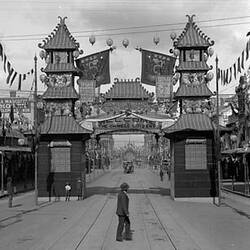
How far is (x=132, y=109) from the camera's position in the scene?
34438 mm

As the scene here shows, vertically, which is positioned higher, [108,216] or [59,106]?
[59,106]

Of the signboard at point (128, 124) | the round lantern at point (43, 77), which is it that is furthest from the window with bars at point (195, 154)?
the round lantern at point (43, 77)

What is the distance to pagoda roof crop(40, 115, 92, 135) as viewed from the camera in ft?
106

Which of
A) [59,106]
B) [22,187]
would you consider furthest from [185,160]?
[22,187]

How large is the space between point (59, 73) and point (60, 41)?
2200 millimetres

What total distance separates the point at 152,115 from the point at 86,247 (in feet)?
67.0

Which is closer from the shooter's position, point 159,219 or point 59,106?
point 159,219

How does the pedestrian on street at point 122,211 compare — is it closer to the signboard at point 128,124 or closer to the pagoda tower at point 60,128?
the pagoda tower at point 60,128

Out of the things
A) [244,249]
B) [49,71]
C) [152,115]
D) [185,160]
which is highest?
[49,71]

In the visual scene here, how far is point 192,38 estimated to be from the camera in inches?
1319

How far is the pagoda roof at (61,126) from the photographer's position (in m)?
32.2

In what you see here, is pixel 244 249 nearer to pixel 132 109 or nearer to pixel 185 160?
pixel 185 160

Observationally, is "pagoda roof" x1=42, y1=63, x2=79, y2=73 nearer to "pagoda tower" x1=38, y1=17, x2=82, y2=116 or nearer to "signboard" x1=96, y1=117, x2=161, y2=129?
"pagoda tower" x1=38, y1=17, x2=82, y2=116

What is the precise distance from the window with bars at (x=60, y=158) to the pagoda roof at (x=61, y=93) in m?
3.23
